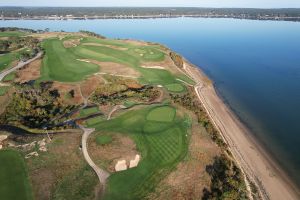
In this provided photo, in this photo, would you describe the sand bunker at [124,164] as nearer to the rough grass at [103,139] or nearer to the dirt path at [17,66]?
the rough grass at [103,139]

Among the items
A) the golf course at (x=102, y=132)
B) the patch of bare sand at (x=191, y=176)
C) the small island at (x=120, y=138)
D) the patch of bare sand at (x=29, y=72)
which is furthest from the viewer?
the patch of bare sand at (x=29, y=72)

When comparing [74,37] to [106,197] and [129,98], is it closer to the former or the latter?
[129,98]

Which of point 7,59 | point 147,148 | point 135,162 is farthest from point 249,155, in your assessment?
point 7,59

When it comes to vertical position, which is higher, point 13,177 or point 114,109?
point 114,109

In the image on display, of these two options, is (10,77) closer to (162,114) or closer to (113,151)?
(162,114)

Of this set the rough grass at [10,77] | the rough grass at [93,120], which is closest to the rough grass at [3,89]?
the rough grass at [10,77]
